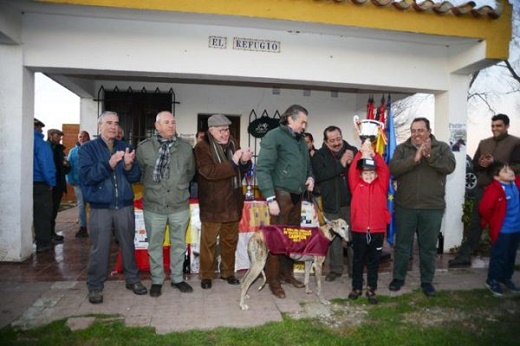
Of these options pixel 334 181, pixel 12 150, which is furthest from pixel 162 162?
pixel 12 150

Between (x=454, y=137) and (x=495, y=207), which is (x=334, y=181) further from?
(x=454, y=137)

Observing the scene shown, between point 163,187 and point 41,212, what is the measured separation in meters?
3.08

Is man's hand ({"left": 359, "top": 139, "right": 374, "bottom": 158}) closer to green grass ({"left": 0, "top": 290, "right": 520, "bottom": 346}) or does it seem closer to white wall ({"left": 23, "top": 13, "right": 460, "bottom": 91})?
green grass ({"left": 0, "top": 290, "right": 520, "bottom": 346})

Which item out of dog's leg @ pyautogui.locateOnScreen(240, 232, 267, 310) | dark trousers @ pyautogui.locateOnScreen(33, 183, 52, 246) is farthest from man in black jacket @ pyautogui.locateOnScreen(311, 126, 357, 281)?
dark trousers @ pyautogui.locateOnScreen(33, 183, 52, 246)

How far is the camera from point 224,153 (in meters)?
4.84

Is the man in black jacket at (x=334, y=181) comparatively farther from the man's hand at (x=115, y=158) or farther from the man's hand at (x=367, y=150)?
the man's hand at (x=115, y=158)

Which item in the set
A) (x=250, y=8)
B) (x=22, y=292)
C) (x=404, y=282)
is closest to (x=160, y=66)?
(x=250, y=8)

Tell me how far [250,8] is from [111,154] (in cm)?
268

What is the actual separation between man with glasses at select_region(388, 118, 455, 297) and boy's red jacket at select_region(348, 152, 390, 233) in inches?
13.8

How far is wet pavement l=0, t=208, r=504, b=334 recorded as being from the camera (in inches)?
153

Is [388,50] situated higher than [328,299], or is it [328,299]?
[388,50]

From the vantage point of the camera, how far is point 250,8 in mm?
5211

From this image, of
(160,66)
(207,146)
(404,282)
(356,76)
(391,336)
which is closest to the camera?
(391,336)

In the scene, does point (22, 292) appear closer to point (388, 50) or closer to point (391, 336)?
point (391, 336)
